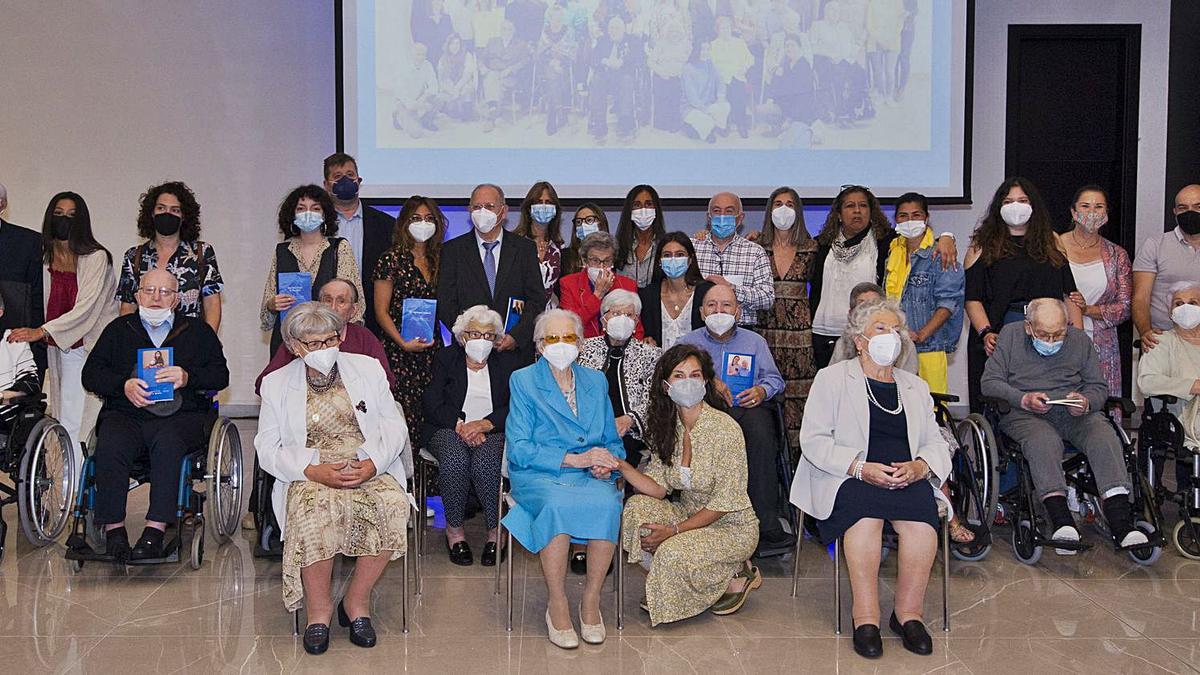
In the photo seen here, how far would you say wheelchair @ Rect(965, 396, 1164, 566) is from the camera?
411 cm

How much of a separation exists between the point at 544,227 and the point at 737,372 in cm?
136

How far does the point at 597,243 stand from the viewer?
4.62m

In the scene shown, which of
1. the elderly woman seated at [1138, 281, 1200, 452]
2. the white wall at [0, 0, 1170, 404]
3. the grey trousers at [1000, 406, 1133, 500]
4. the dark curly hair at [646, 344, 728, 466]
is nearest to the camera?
the dark curly hair at [646, 344, 728, 466]

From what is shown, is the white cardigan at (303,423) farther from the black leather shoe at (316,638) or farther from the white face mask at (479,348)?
the white face mask at (479,348)

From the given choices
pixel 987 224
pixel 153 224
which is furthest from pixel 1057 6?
pixel 153 224

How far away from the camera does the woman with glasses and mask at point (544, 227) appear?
5.00 m

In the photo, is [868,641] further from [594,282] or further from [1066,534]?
[594,282]

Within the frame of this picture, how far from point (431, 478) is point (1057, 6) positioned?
5571mm

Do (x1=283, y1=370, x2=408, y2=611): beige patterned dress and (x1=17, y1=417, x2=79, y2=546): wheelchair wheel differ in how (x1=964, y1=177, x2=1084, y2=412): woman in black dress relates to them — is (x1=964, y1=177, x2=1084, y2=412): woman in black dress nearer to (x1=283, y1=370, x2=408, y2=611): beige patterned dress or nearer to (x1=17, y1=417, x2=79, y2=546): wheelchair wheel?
(x1=283, y1=370, x2=408, y2=611): beige patterned dress

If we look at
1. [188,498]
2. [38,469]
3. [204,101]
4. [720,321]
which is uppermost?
[204,101]

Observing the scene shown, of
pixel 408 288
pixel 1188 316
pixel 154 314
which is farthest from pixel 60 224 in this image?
pixel 1188 316

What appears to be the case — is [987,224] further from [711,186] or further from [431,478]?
[431,478]

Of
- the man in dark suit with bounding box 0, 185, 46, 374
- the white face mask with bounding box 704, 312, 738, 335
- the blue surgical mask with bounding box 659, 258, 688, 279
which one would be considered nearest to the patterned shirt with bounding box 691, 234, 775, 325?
the blue surgical mask with bounding box 659, 258, 688, 279

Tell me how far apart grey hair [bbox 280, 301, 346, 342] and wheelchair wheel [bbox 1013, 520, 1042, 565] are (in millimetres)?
2708
